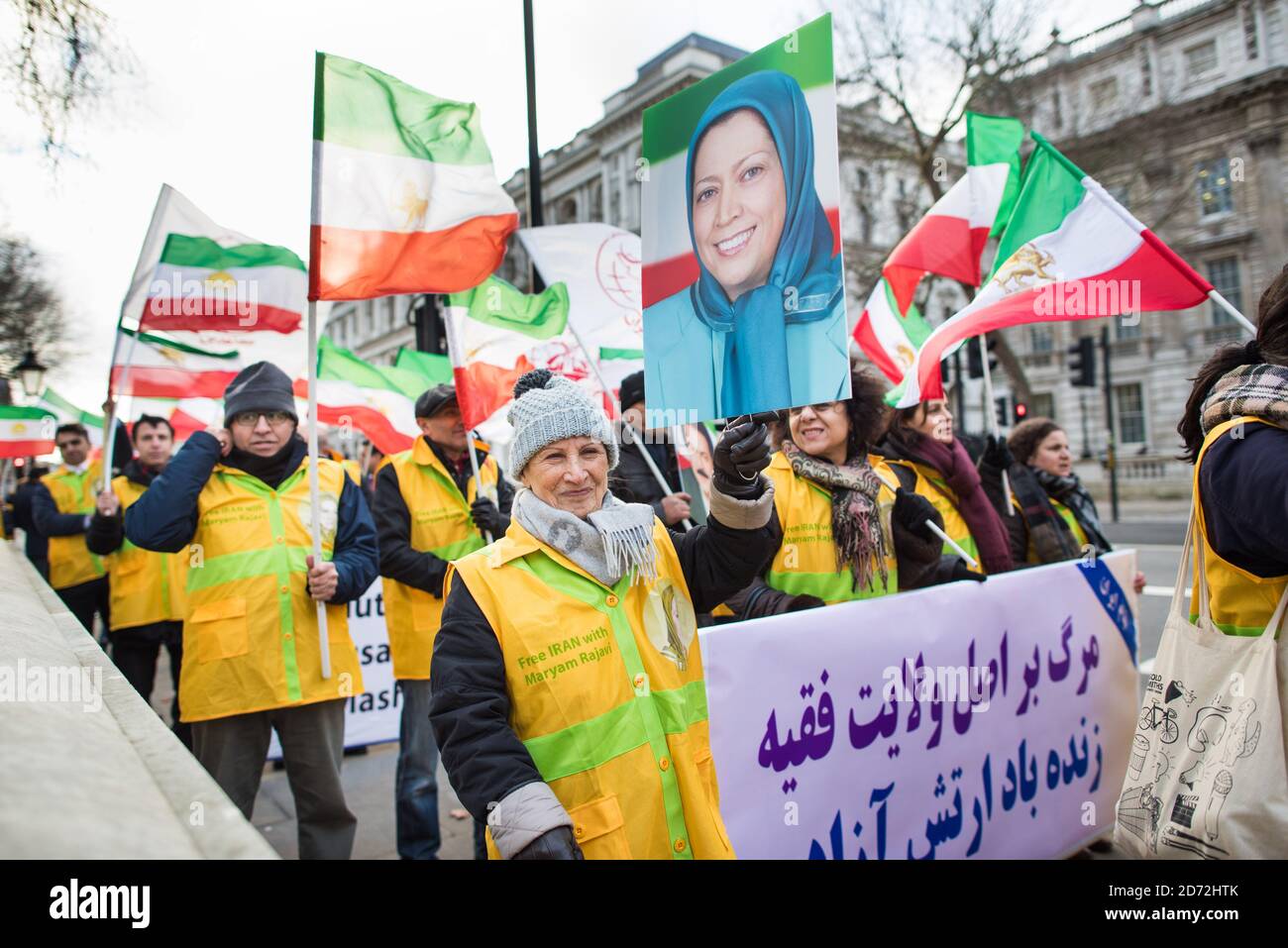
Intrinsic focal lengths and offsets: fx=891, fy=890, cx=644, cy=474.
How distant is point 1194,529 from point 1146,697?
0.43 metres

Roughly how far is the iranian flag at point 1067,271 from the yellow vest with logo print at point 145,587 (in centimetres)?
433

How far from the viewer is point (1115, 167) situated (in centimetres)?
2247

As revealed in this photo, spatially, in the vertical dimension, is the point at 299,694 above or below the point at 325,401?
below

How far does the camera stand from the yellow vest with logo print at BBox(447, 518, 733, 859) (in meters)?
1.94

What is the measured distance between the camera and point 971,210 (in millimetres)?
4777

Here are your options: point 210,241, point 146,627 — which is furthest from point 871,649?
point 146,627

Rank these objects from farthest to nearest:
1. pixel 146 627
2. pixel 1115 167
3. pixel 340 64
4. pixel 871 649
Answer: pixel 1115 167 < pixel 146 627 < pixel 340 64 < pixel 871 649

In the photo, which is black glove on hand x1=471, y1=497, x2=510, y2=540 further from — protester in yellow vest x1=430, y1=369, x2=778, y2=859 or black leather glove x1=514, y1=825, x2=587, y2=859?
black leather glove x1=514, y1=825, x2=587, y2=859

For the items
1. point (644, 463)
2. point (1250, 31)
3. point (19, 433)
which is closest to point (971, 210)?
point (644, 463)

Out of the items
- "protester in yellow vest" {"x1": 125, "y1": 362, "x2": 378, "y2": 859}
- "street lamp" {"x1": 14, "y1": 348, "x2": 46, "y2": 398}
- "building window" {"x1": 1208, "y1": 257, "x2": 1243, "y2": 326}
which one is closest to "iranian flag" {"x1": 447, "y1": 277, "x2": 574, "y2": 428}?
"protester in yellow vest" {"x1": 125, "y1": 362, "x2": 378, "y2": 859}

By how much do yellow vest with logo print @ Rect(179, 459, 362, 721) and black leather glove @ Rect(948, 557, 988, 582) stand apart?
7.94ft

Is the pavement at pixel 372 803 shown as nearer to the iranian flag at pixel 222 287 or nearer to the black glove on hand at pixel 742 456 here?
the iranian flag at pixel 222 287

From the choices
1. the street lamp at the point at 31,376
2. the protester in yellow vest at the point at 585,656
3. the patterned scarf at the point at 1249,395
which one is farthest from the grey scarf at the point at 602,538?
the street lamp at the point at 31,376
